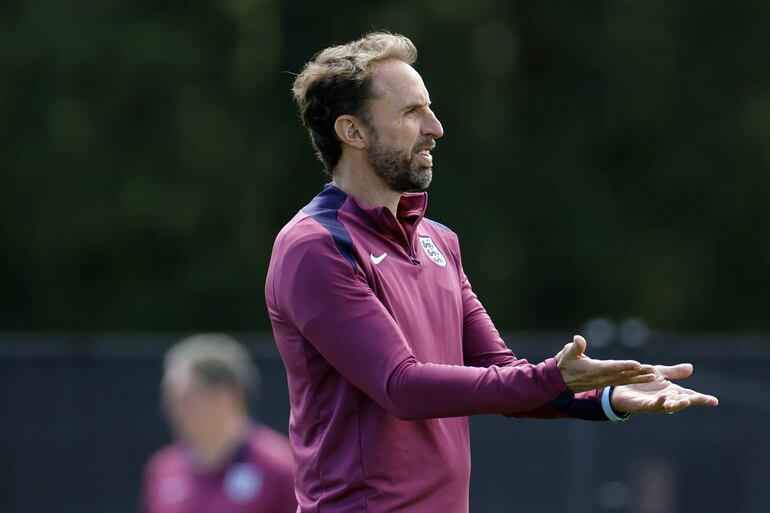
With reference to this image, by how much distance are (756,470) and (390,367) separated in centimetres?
634

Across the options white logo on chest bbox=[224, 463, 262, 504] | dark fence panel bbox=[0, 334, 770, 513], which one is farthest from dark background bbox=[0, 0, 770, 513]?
white logo on chest bbox=[224, 463, 262, 504]

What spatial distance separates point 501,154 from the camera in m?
17.0

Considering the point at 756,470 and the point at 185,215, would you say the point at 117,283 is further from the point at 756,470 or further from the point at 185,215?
the point at 756,470

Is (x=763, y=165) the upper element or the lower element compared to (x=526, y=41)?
lower

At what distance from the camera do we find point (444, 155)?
16.6 meters

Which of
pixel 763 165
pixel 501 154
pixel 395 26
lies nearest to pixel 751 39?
pixel 763 165

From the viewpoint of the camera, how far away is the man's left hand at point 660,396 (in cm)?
339

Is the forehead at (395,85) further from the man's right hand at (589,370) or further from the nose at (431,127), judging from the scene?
the man's right hand at (589,370)

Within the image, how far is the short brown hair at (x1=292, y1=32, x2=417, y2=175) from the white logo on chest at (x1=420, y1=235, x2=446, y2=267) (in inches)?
13.7

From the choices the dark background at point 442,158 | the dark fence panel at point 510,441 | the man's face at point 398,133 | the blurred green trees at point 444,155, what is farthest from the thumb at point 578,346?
the blurred green trees at point 444,155

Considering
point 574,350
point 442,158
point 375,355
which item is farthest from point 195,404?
point 442,158

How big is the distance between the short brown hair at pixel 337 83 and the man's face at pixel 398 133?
4 centimetres

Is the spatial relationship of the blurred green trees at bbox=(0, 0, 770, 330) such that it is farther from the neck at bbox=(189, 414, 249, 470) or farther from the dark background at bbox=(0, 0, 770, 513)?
the neck at bbox=(189, 414, 249, 470)

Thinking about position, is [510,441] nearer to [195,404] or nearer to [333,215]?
[195,404]
